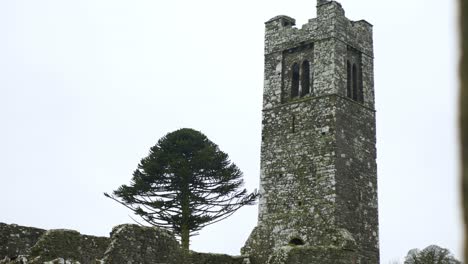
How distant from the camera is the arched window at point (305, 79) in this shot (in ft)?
89.0

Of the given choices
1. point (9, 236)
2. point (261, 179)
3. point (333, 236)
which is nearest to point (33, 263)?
point (9, 236)

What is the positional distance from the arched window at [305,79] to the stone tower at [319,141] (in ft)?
0.05

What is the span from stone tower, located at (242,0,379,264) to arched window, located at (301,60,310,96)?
14mm

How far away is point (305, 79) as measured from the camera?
2741cm

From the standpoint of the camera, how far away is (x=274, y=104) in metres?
27.8

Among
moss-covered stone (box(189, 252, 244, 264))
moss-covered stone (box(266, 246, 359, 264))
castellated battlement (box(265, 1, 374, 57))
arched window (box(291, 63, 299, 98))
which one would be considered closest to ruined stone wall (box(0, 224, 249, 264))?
moss-covered stone (box(189, 252, 244, 264))

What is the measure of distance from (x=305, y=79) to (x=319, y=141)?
9.07 feet

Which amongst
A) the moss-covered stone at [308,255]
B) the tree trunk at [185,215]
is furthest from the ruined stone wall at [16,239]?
the tree trunk at [185,215]

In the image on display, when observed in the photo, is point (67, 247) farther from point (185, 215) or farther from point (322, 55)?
point (185, 215)

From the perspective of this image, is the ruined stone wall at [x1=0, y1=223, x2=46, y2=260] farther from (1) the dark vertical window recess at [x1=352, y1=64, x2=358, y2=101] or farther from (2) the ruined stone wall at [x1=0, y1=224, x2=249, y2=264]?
(1) the dark vertical window recess at [x1=352, y1=64, x2=358, y2=101]

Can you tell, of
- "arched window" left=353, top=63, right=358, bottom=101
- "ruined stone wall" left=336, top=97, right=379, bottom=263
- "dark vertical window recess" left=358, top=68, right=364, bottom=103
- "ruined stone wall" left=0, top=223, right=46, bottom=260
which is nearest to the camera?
"ruined stone wall" left=0, top=223, right=46, bottom=260

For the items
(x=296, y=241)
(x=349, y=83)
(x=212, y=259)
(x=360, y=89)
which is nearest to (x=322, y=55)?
(x=349, y=83)

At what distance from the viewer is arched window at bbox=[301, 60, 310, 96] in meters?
27.1

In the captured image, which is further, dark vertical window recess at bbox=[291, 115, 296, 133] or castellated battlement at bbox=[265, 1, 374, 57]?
castellated battlement at bbox=[265, 1, 374, 57]
